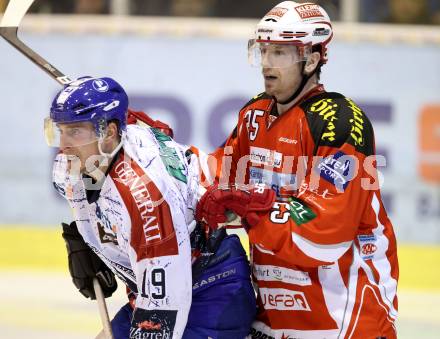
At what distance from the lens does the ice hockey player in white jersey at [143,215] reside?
11.6 feet

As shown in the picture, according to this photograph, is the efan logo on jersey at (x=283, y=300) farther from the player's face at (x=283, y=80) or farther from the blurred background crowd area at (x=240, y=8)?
the blurred background crowd area at (x=240, y=8)

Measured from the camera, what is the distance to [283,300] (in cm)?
395

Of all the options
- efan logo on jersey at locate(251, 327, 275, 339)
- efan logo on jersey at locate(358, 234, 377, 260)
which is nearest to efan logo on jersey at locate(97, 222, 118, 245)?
efan logo on jersey at locate(251, 327, 275, 339)

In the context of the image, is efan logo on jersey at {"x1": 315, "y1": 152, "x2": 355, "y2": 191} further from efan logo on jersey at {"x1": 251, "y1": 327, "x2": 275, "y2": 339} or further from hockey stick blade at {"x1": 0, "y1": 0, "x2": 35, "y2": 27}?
hockey stick blade at {"x1": 0, "y1": 0, "x2": 35, "y2": 27}

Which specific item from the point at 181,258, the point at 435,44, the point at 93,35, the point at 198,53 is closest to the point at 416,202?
the point at 435,44

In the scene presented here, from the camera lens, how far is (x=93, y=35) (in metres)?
8.05

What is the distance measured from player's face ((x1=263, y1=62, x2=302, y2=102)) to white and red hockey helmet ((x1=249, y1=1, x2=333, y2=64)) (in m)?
0.07

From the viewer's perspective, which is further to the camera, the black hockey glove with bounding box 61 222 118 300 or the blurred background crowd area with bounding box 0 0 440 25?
the blurred background crowd area with bounding box 0 0 440 25

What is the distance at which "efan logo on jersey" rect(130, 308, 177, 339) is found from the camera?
3596 millimetres

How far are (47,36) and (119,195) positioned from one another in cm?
471

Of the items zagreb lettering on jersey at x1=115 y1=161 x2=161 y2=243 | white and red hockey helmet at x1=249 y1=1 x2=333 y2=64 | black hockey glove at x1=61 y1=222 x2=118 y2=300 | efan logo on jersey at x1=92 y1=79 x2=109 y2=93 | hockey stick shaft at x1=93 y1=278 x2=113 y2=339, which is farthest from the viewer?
black hockey glove at x1=61 y1=222 x2=118 y2=300

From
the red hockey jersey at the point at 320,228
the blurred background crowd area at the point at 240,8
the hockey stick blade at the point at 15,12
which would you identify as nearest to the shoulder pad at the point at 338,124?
the red hockey jersey at the point at 320,228

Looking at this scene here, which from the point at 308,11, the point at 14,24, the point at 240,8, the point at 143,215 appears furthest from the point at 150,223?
the point at 240,8

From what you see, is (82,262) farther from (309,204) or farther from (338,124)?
(338,124)
